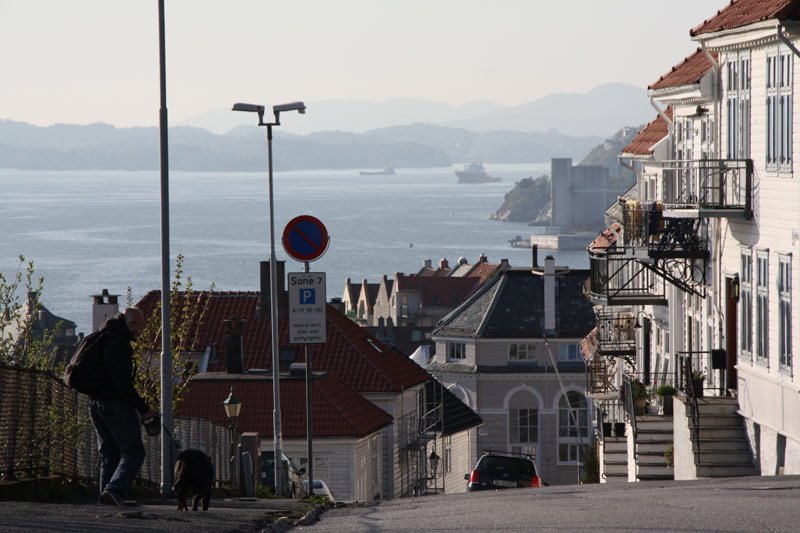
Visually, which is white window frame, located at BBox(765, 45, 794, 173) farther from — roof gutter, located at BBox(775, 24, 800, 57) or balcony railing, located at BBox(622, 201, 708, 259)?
balcony railing, located at BBox(622, 201, 708, 259)

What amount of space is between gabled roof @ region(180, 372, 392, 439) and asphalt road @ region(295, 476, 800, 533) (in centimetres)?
2353

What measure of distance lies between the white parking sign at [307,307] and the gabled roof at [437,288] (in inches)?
4748

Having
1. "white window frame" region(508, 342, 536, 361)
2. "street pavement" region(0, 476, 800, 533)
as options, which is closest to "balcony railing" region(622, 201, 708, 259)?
"street pavement" region(0, 476, 800, 533)

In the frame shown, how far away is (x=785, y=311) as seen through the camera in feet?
72.2

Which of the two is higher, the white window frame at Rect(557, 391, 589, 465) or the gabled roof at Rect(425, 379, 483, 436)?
the gabled roof at Rect(425, 379, 483, 436)

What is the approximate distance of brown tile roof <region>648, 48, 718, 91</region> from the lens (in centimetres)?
2759

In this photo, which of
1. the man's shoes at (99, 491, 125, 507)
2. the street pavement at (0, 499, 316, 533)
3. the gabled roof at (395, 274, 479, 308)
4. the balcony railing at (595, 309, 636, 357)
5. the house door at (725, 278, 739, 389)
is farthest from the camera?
the gabled roof at (395, 274, 479, 308)

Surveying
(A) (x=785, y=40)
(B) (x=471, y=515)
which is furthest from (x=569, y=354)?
(B) (x=471, y=515)

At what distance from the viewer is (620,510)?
41.2 ft

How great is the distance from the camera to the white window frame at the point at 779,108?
2169 centimetres

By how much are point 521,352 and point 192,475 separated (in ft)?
192

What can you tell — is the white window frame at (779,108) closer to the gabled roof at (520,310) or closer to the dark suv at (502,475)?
the dark suv at (502,475)

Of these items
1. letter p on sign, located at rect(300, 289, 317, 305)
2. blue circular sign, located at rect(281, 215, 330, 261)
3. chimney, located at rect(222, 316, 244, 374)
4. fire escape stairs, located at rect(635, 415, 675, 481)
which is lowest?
fire escape stairs, located at rect(635, 415, 675, 481)

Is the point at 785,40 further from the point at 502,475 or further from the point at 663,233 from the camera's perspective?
the point at 502,475
